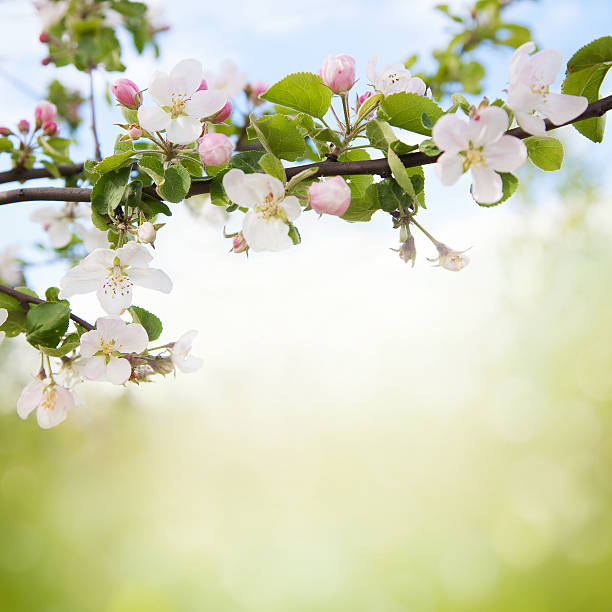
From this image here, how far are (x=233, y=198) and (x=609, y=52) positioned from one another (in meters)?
0.58

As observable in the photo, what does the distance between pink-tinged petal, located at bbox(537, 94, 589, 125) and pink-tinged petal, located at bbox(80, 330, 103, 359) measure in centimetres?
76

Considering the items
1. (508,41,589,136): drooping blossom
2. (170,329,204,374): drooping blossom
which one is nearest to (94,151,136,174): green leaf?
(170,329,204,374): drooping blossom

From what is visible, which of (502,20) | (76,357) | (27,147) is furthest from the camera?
(502,20)

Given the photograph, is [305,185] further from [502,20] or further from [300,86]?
[502,20]

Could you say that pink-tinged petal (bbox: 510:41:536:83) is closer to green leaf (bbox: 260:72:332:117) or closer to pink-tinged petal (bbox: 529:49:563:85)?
pink-tinged petal (bbox: 529:49:563:85)

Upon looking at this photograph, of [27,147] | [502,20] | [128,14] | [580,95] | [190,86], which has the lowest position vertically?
[580,95]

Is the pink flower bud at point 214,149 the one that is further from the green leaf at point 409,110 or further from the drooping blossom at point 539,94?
the drooping blossom at point 539,94

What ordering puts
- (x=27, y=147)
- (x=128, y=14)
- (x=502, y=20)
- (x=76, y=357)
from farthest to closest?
1. (x=502, y=20)
2. (x=128, y=14)
3. (x=27, y=147)
4. (x=76, y=357)

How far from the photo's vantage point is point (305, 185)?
0.92 m

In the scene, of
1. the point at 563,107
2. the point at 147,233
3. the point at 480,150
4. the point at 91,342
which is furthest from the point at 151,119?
the point at 563,107

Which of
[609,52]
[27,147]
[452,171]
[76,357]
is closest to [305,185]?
[452,171]

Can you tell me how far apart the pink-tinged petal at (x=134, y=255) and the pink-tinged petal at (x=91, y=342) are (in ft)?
0.38

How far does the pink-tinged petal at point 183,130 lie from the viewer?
0.98 metres

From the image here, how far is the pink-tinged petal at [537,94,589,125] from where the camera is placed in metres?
0.88
